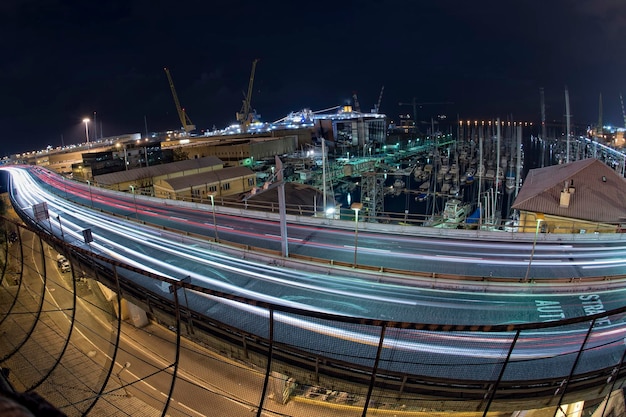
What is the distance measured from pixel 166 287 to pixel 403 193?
4046 centimetres

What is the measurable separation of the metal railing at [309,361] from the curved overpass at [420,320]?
0.04 m

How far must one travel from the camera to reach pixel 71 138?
424 feet

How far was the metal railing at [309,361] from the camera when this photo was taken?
5137 mm

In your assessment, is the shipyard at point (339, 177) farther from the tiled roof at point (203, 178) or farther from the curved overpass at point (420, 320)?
the curved overpass at point (420, 320)

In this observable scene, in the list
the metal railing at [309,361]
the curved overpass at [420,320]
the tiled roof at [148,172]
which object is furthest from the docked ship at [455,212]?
the metal railing at [309,361]

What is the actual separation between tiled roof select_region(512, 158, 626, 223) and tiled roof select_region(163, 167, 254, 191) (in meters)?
24.0

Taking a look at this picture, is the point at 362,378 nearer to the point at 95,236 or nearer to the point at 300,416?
the point at 300,416

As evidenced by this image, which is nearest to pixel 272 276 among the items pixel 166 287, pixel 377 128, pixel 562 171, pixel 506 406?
pixel 166 287

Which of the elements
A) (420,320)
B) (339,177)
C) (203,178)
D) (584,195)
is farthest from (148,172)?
(584,195)

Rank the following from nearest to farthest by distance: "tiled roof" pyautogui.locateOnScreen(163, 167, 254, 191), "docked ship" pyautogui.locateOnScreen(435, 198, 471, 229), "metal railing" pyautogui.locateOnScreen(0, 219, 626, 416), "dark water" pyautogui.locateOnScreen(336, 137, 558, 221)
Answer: "metal railing" pyautogui.locateOnScreen(0, 219, 626, 416), "tiled roof" pyautogui.locateOnScreen(163, 167, 254, 191), "docked ship" pyautogui.locateOnScreen(435, 198, 471, 229), "dark water" pyautogui.locateOnScreen(336, 137, 558, 221)

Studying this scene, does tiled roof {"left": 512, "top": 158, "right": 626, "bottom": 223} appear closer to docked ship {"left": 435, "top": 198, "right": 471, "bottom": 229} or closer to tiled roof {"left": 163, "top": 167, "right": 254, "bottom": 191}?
docked ship {"left": 435, "top": 198, "right": 471, "bottom": 229}

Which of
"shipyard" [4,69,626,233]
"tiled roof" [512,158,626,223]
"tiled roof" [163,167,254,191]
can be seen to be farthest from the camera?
"tiled roof" [163,167,254,191]

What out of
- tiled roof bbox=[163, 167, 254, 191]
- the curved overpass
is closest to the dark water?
tiled roof bbox=[163, 167, 254, 191]

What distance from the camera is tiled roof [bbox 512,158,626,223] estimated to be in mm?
14914
